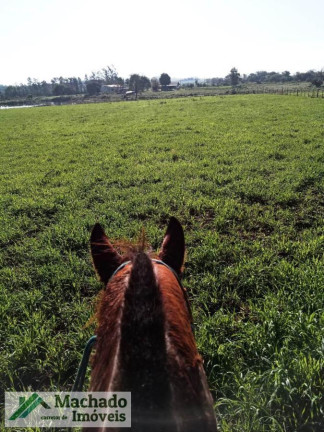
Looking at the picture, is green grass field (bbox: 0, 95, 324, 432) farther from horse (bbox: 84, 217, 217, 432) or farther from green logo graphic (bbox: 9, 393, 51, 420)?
horse (bbox: 84, 217, 217, 432)

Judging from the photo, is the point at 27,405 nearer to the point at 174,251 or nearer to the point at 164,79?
the point at 174,251

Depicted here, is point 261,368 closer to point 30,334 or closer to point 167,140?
point 30,334

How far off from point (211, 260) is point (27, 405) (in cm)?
267

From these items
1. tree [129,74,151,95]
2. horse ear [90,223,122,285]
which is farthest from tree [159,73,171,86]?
horse ear [90,223,122,285]

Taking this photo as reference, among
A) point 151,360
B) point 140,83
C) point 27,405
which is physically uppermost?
point 140,83

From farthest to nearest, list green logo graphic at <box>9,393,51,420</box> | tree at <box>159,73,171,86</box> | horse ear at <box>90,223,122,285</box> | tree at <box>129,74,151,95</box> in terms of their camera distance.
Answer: tree at <box>159,73,171,86</box> < tree at <box>129,74,151,95</box> < green logo graphic at <box>9,393,51,420</box> < horse ear at <box>90,223,122,285</box>

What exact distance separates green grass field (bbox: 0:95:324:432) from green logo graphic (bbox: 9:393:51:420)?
0.46ft

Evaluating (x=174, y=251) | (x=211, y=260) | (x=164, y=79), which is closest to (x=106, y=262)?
(x=174, y=251)

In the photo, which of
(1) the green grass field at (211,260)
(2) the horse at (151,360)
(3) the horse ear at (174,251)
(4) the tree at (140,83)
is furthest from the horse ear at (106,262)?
(4) the tree at (140,83)

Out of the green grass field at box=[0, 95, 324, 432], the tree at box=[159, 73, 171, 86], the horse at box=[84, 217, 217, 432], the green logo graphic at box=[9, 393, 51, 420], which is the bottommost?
the green logo graphic at box=[9, 393, 51, 420]

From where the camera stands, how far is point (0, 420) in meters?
2.25

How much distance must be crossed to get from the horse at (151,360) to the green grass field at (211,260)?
140cm

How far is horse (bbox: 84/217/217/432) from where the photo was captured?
895 mm

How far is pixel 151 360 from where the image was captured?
3.12 feet
